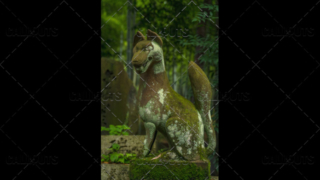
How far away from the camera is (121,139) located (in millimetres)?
4836

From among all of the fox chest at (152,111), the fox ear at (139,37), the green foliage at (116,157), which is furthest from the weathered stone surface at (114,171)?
the fox ear at (139,37)

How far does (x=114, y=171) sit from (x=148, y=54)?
1552 millimetres

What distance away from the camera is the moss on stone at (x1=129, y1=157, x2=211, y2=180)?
3.85 meters

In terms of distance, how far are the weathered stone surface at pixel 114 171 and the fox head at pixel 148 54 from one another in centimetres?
127

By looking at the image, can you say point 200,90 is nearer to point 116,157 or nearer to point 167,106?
point 167,106

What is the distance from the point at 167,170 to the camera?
386 cm

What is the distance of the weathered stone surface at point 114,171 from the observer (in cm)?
435

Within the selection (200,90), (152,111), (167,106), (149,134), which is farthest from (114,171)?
(200,90)

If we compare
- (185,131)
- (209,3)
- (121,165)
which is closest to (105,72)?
(209,3)

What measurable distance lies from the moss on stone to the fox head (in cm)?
104

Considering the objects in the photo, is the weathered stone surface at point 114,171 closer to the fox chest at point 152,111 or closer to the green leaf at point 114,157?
the green leaf at point 114,157

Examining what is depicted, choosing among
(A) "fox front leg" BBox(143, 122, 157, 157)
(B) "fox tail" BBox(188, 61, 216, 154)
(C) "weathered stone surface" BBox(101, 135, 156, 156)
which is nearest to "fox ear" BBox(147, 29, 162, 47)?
(B) "fox tail" BBox(188, 61, 216, 154)

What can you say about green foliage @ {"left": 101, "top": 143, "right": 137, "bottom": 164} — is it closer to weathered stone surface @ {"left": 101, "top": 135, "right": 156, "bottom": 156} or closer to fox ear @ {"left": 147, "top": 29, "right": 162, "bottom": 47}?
weathered stone surface @ {"left": 101, "top": 135, "right": 156, "bottom": 156}

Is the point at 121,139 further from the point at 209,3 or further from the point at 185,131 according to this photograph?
the point at 209,3
